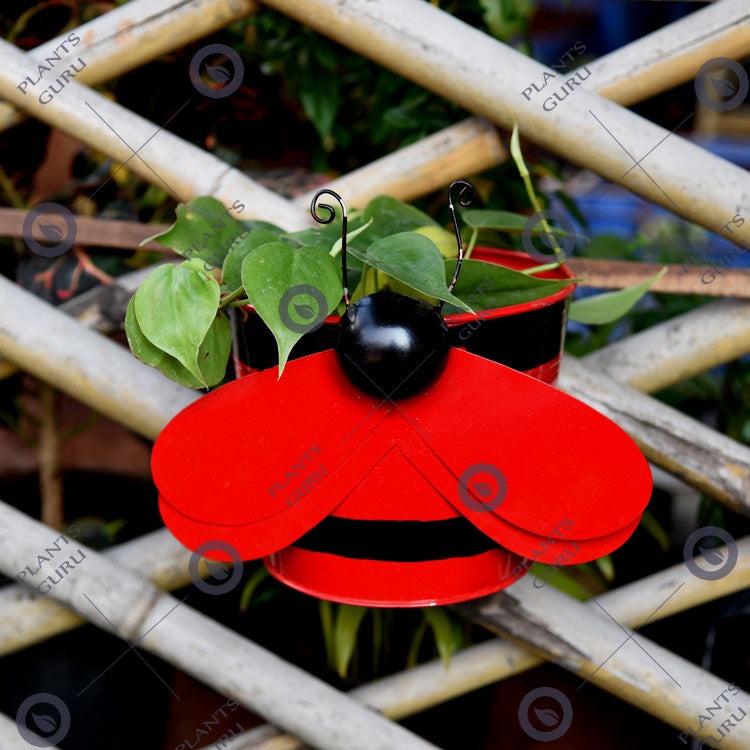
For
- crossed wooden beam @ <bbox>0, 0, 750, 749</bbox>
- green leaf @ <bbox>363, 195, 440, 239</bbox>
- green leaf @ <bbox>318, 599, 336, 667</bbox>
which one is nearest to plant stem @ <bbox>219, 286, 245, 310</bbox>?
green leaf @ <bbox>363, 195, 440, 239</bbox>

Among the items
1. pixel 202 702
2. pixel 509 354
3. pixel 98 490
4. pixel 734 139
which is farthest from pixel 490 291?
pixel 734 139

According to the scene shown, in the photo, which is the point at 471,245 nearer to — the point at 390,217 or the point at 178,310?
the point at 390,217

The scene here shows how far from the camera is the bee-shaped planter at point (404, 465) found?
417 millimetres

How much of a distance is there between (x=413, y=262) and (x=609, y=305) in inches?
9.8

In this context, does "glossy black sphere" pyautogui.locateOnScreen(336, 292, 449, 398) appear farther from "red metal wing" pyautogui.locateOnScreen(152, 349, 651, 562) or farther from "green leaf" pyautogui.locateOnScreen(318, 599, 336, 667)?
"green leaf" pyautogui.locateOnScreen(318, 599, 336, 667)

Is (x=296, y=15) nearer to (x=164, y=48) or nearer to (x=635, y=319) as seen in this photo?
(x=164, y=48)

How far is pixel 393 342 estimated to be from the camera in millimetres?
374

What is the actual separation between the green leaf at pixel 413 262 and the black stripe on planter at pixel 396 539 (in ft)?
0.44

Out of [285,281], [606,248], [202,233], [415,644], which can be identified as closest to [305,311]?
[285,281]

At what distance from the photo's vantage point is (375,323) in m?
0.38

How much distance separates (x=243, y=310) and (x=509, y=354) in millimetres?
163

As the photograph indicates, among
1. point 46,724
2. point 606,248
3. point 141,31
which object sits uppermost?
point 141,31

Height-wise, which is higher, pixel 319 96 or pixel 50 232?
pixel 319 96

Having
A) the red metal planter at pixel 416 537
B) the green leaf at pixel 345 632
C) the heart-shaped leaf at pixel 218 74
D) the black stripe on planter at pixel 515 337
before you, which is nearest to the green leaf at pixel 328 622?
the green leaf at pixel 345 632
